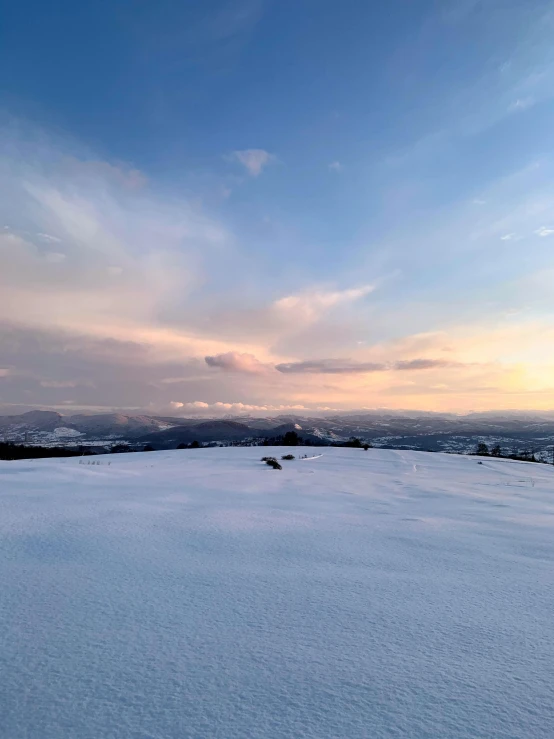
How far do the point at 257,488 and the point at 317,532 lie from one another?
107 inches

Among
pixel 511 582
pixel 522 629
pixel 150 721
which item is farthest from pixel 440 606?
pixel 150 721

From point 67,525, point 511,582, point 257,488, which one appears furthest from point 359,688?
point 257,488

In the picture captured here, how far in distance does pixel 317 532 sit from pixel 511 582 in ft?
5.31

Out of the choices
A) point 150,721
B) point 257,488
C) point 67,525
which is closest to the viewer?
point 150,721

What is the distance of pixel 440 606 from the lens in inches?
93.0

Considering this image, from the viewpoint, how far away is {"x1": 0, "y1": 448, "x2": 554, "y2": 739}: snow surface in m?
1.48

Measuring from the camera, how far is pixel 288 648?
1879 mm

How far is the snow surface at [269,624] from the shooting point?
148 centimetres

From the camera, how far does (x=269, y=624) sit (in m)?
2.10

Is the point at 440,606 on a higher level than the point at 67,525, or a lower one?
lower

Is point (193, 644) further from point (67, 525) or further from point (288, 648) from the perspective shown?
point (67, 525)

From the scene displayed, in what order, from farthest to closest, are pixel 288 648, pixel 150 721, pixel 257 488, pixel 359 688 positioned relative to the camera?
pixel 257 488
pixel 288 648
pixel 359 688
pixel 150 721

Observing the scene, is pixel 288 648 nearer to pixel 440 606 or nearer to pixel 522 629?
pixel 440 606

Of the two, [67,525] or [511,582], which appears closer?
[511,582]
